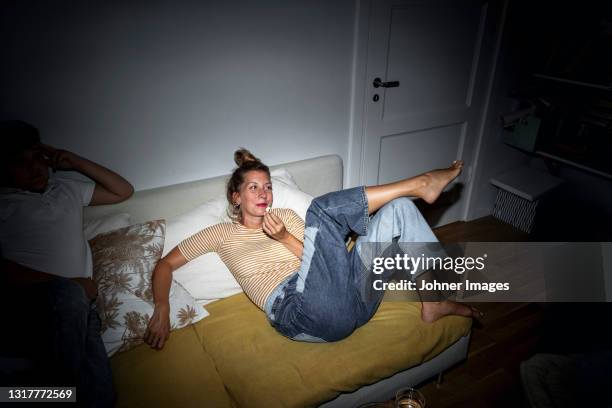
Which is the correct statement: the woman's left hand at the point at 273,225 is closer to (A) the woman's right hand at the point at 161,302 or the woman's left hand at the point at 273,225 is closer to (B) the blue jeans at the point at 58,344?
(A) the woman's right hand at the point at 161,302

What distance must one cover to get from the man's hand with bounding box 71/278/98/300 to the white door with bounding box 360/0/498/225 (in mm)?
1623

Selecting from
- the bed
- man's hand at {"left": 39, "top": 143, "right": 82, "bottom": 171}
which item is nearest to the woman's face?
the bed

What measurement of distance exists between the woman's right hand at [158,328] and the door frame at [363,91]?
138 cm

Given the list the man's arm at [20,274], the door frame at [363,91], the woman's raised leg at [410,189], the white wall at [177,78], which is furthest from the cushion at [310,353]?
the door frame at [363,91]

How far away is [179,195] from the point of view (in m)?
1.78

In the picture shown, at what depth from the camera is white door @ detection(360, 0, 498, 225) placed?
7.14 ft

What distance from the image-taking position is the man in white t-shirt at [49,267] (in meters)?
1.14

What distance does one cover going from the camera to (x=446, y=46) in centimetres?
239

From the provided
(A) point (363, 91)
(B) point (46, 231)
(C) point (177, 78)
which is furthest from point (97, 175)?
(A) point (363, 91)

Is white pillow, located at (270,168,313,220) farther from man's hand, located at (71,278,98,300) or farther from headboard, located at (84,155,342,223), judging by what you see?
man's hand, located at (71,278,98,300)

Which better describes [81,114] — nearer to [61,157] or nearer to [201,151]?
[61,157]

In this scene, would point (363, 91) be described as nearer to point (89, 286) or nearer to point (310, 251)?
point (310, 251)

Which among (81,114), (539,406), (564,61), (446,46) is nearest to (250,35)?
(81,114)

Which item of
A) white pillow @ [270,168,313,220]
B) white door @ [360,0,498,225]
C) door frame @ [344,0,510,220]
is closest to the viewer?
white pillow @ [270,168,313,220]
